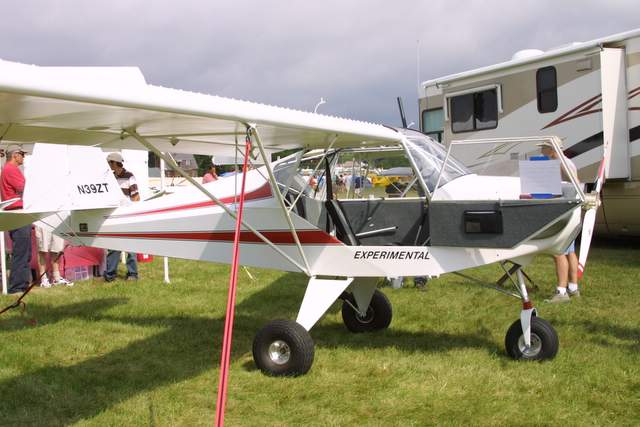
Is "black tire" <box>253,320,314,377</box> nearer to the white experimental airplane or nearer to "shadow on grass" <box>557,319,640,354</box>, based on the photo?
the white experimental airplane

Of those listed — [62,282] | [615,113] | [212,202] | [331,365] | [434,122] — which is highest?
[434,122]

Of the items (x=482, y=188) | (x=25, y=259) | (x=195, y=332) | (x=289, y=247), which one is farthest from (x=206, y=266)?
(x=482, y=188)

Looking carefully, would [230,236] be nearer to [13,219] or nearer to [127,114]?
[13,219]

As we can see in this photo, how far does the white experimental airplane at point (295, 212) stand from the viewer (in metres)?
4.18

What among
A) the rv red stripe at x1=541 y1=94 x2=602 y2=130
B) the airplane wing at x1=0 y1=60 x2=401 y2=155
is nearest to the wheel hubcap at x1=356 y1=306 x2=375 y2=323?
the airplane wing at x1=0 y1=60 x2=401 y2=155

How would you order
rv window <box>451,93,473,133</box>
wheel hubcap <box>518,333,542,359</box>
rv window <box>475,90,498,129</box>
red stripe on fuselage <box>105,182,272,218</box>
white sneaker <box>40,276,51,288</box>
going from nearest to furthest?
wheel hubcap <box>518,333,542,359</box>, red stripe on fuselage <box>105,182,272,218</box>, white sneaker <box>40,276,51,288</box>, rv window <box>475,90,498,129</box>, rv window <box>451,93,473,133</box>

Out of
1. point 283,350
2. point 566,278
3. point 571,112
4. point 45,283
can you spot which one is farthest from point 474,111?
point 45,283

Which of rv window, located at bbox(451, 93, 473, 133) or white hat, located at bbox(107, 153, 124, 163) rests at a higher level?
rv window, located at bbox(451, 93, 473, 133)

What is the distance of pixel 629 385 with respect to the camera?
435 cm

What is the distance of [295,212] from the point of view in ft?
18.3

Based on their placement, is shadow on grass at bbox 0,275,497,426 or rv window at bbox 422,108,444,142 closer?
shadow on grass at bbox 0,275,497,426

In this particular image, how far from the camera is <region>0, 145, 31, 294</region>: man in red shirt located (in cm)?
802

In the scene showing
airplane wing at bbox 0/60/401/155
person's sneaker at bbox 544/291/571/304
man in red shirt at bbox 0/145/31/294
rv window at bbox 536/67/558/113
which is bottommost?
person's sneaker at bbox 544/291/571/304

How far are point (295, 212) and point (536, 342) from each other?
2.33 meters
